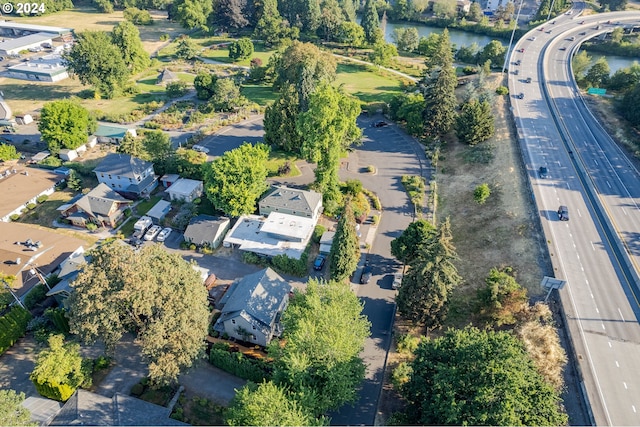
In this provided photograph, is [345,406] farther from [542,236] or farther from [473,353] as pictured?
[542,236]

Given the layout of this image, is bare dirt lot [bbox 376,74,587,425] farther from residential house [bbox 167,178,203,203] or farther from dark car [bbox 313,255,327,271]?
residential house [bbox 167,178,203,203]

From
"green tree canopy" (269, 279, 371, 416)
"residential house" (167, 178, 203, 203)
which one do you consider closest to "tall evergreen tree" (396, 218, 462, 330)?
"green tree canopy" (269, 279, 371, 416)

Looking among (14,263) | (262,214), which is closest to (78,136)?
(14,263)

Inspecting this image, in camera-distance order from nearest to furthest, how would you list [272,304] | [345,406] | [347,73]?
[345,406] < [272,304] < [347,73]

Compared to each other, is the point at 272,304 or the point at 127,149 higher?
the point at 127,149

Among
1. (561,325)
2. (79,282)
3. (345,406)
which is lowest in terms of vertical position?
(345,406)

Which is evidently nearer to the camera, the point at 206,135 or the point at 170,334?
the point at 170,334

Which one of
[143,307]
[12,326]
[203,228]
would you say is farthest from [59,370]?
[203,228]
